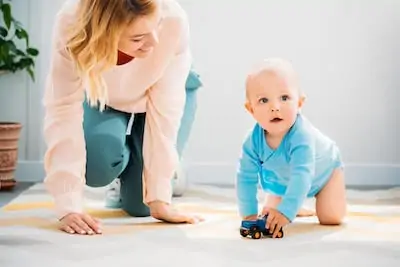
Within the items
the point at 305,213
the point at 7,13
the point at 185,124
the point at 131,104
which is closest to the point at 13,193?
the point at 7,13

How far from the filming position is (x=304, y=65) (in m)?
2.63

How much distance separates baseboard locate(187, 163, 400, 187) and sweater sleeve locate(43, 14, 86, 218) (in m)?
1.13

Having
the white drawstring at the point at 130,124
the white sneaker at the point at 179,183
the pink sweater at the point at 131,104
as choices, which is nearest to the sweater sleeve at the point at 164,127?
the pink sweater at the point at 131,104

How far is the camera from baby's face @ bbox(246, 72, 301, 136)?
1.49 metres

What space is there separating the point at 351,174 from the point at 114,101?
1240 millimetres

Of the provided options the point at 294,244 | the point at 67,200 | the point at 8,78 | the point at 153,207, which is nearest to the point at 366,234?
the point at 294,244

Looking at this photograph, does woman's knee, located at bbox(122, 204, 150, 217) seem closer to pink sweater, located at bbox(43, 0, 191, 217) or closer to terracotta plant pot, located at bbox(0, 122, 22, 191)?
pink sweater, located at bbox(43, 0, 191, 217)

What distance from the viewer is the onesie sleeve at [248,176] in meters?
1.58

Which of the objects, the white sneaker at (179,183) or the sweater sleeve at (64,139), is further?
the white sneaker at (179,183)

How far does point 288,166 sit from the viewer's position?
1.56 m

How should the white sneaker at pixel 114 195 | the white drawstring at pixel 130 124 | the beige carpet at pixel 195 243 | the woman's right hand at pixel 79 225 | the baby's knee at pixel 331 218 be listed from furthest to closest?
1. the white sneaker at pixel 114 195
2. the white drawstring at pixel 130 124
3. the baby's knee at pixel 331 218
4. the woman's right hand at pixel 79 225
5. the beige carpet at pixel 195 243

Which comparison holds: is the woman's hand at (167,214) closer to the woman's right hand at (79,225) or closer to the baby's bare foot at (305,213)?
the woman's right hand at (79,225)

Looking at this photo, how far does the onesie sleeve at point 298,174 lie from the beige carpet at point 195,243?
0.06m

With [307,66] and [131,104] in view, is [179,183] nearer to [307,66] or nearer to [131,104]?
[131,104]
